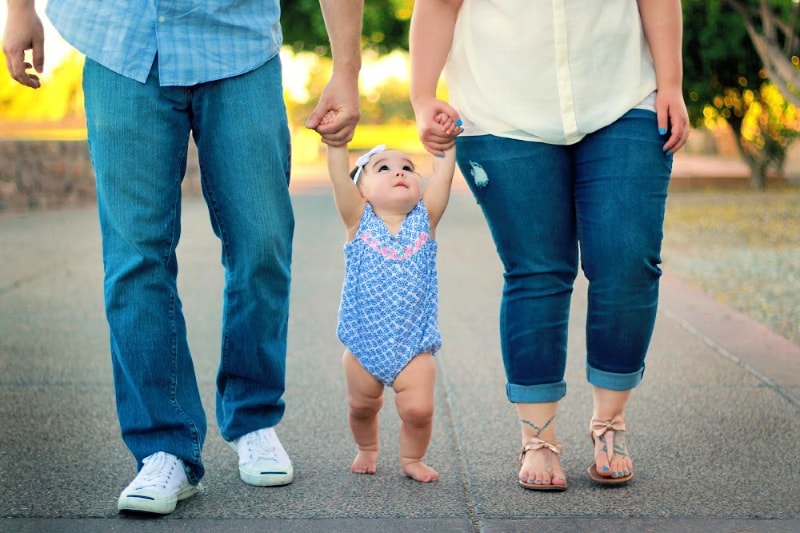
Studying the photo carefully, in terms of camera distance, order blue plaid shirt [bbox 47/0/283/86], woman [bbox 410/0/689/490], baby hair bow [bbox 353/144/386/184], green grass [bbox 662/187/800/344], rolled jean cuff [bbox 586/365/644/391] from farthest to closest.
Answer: green grass [bbox 662/187/800/344] → baby hair bow [bbox 353/144/386/184] → rolled jean cuff [bbox 586/365/644/391] → woman [bbox 410/0/689/490] → blue plaid shirt [bbox 47/0/283/86]

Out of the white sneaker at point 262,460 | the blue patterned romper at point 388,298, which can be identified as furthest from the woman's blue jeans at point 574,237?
the white sneaker at point 262,460

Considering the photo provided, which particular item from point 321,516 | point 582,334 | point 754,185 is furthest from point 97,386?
point 754,185

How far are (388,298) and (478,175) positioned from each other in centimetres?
41

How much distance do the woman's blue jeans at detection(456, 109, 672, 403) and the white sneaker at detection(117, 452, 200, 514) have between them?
3.08 ft

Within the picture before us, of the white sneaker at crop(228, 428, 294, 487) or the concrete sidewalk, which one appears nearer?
the concrete sidewalk

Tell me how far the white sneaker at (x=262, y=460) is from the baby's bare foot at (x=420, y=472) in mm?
330

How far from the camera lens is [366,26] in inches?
928

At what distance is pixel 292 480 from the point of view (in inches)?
120

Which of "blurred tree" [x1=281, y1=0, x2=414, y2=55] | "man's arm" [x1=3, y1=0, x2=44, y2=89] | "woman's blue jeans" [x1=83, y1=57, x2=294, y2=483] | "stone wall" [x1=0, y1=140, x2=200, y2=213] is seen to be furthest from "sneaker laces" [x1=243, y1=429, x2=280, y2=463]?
"blurred tree" [x1=281, y1=0, x2=414, y2=55]

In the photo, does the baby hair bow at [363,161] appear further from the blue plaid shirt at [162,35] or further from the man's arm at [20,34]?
the man's arm at [20,34]

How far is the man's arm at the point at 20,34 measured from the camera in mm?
2850

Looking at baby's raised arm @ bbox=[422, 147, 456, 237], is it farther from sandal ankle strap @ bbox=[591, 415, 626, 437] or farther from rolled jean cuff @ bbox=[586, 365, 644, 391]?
sandal ankle strap @ bbox=[591, 415, 626, 437]

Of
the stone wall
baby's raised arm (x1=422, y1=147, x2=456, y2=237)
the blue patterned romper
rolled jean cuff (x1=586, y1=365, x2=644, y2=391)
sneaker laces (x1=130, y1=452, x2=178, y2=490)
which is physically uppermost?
baby's raised arm (x1=422, y1=147, x2=456, y2=237)

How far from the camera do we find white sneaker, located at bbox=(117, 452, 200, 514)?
2736 millimetres
